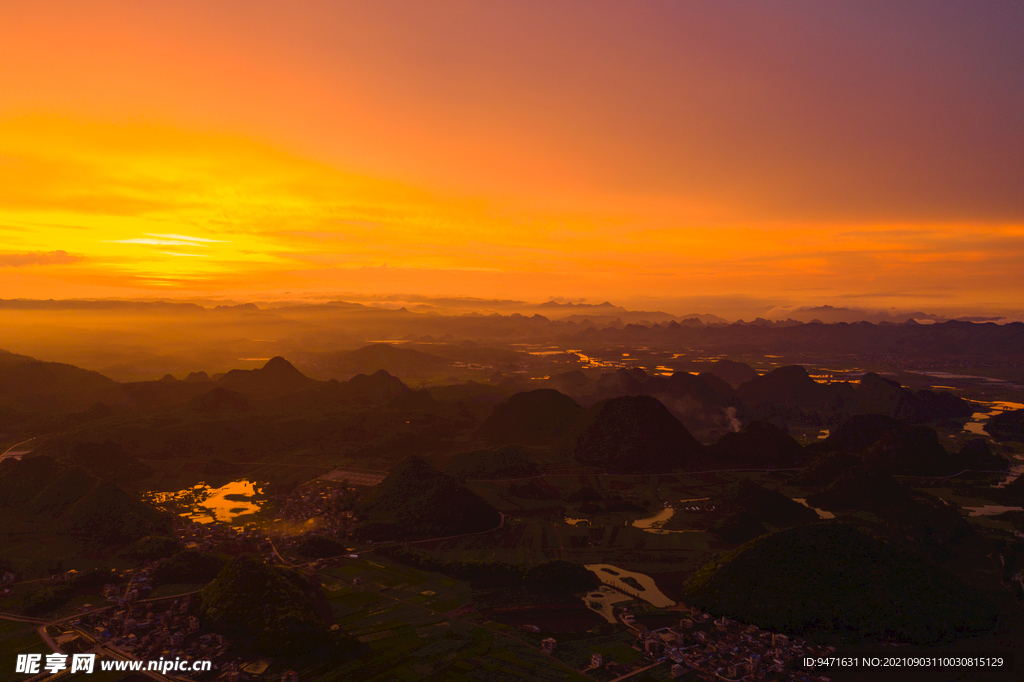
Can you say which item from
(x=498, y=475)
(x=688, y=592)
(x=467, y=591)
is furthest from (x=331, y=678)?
(x=498, y=475)

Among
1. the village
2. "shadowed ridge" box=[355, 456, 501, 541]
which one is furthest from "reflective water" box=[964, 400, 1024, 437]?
"shadowed ridge" box=[355, 456, 501, 541]

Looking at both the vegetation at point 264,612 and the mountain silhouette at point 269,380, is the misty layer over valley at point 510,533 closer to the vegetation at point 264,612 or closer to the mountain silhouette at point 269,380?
the vegetation at point 264,612

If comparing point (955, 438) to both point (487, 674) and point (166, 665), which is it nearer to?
point (487, 674)

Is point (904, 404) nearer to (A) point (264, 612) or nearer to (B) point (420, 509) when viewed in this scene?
(B) point (420, 509)

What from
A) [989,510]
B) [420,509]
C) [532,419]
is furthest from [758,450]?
[420,509]

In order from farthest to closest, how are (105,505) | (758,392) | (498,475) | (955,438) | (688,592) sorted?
(758,392)
(955,438)
(498,475)
(105,505)
(688,592)

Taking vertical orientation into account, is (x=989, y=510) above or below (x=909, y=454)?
below
